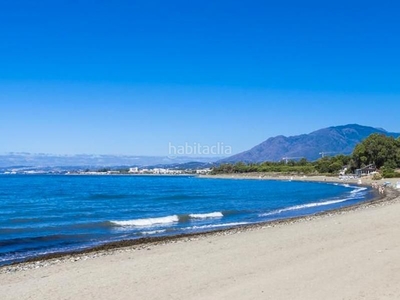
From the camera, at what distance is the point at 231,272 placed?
11.8 meters

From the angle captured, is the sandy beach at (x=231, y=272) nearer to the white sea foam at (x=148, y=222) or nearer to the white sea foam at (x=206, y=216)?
the white sea foam at (x=148, y=222)

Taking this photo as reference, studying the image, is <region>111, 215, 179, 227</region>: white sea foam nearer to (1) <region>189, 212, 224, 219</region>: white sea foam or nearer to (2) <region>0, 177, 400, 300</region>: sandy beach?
(1) <region>189, 212, 224, 219</region>: white sea foam

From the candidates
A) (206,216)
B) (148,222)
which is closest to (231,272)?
(148,222)

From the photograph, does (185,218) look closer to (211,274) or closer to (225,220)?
(225,220)

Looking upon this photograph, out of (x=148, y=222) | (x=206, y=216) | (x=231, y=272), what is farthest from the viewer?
(x=206, y=216)

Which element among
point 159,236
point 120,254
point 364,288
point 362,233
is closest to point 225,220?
point 159,236

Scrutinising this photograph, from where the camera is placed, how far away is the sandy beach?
986 cm

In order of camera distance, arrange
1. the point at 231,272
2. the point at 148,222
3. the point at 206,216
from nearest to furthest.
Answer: the point at 231,272, the point at 148,222, the point at 206,216

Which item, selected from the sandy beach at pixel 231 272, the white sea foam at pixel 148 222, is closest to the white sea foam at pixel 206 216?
the white sea foam at pixel 148 222

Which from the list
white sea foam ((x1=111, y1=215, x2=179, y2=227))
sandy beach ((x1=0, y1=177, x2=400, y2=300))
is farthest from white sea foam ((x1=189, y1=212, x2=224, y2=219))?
sandy beach ((x1=0, y1=177, x2=400, y2=300))

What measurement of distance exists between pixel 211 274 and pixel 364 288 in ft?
12.4

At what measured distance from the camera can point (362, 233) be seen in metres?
18.5

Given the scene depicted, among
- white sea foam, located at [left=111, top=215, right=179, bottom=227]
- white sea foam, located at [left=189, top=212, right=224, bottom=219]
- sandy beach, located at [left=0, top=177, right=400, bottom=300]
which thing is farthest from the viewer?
white sea foam, located at [left=189, top=212, right=224, bottom=219]

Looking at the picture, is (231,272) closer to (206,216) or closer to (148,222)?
(148,222)
